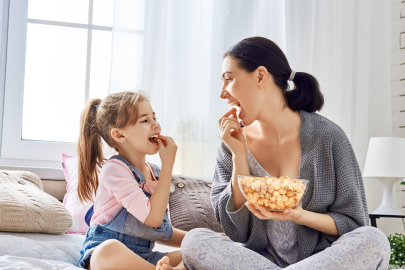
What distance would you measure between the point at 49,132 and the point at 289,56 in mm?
1486

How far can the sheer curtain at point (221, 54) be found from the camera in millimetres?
2828

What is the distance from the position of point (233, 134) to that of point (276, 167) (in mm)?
186

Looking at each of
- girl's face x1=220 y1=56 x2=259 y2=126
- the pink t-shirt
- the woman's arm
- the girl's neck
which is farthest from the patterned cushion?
girl's face x1=220 y1=56 x2=259 y2=126

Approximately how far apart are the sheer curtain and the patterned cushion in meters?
0.97

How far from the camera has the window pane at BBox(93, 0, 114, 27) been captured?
302 cm

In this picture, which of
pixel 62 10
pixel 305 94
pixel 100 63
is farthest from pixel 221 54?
pixel 305 94

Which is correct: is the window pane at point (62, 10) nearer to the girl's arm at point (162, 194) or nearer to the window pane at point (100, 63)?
the window pane at point (100, 63)

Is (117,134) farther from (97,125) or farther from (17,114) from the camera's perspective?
(17,114)

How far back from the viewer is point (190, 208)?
7.14ft

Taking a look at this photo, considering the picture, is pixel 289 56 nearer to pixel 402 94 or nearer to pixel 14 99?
pixel 402 94

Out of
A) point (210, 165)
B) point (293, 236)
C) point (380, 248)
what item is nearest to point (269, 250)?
point (293, 236)

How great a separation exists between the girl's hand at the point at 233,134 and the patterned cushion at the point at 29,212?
0.66 m

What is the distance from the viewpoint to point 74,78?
9.84ft

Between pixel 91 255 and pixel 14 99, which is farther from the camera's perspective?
pixel 14 99
